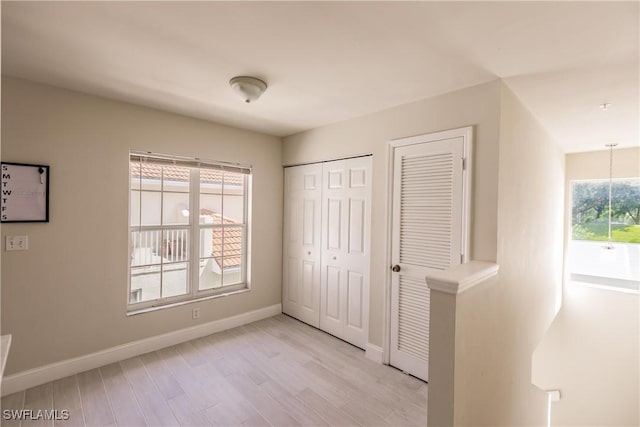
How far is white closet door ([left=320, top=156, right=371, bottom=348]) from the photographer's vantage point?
3.09m

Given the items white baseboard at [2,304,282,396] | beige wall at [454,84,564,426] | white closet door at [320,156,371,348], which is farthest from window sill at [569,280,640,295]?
white baseboard at [2,304,282,396]

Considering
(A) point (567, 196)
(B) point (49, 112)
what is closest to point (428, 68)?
(B) point (49, 112)

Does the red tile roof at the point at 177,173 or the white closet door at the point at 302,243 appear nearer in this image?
the red tile roof at the point at 177,173

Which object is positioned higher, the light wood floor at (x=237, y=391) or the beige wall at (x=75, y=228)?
the beige wall at (x=75, y=228)

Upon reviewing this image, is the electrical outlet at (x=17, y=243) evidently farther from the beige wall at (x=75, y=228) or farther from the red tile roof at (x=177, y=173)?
the red tile roof at (x=177, y=173)

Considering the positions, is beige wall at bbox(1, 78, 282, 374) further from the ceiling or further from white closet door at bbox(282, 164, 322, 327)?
white closet door at bbox(282, 164, 322, 327)

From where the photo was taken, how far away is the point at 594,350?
4422 mm

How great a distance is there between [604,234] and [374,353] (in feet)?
14.0

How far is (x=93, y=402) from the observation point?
7.06ft

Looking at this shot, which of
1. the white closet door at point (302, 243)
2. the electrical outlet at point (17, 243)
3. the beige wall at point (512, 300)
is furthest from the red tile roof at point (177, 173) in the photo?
the beige wall at point (512, 300)

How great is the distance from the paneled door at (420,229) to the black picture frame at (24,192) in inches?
118

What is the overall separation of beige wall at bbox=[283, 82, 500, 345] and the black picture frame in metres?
2.49

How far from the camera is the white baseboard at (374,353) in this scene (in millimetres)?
2824

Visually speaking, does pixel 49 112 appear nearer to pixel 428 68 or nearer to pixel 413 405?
pixel 428 68
